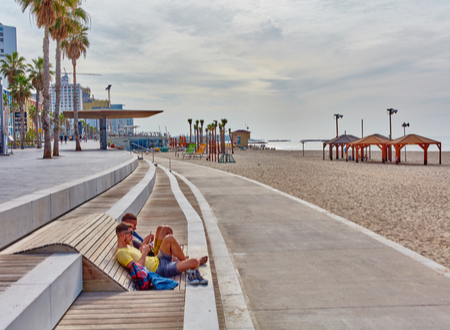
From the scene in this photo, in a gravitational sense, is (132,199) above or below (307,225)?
above

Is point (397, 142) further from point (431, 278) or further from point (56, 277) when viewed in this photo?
point (56, 277)

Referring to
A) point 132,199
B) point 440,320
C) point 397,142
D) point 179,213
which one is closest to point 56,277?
point 440,320

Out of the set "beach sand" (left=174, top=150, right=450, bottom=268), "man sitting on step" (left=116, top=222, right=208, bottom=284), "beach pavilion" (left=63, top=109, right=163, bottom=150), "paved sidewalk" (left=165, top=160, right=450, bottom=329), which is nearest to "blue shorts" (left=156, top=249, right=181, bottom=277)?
"man sitting on step" (left=116, top=222, right=208, bottom=284)

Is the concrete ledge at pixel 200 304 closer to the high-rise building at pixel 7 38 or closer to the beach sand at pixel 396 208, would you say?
the beach sand at pixel 396 208

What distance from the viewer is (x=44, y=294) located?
10.2ft

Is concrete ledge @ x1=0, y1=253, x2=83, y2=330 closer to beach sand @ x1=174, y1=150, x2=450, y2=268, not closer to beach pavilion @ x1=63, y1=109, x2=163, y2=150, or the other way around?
beach sand @ x1=174, y1=150, x2=450, y2=268

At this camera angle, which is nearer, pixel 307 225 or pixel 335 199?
pixel 307 225

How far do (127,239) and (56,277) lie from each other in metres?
1.18

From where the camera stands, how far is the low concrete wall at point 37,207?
4.65m

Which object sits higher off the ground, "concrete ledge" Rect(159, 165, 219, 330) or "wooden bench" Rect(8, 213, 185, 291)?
"wooden bench" Rect(8, 213, 185, 291)

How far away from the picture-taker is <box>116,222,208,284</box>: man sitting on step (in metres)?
4.34

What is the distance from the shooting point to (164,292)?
161 inches

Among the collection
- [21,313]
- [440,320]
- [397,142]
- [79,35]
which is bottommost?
[440,320]

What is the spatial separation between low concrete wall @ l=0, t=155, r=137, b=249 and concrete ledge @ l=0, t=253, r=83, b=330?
4.28ft
